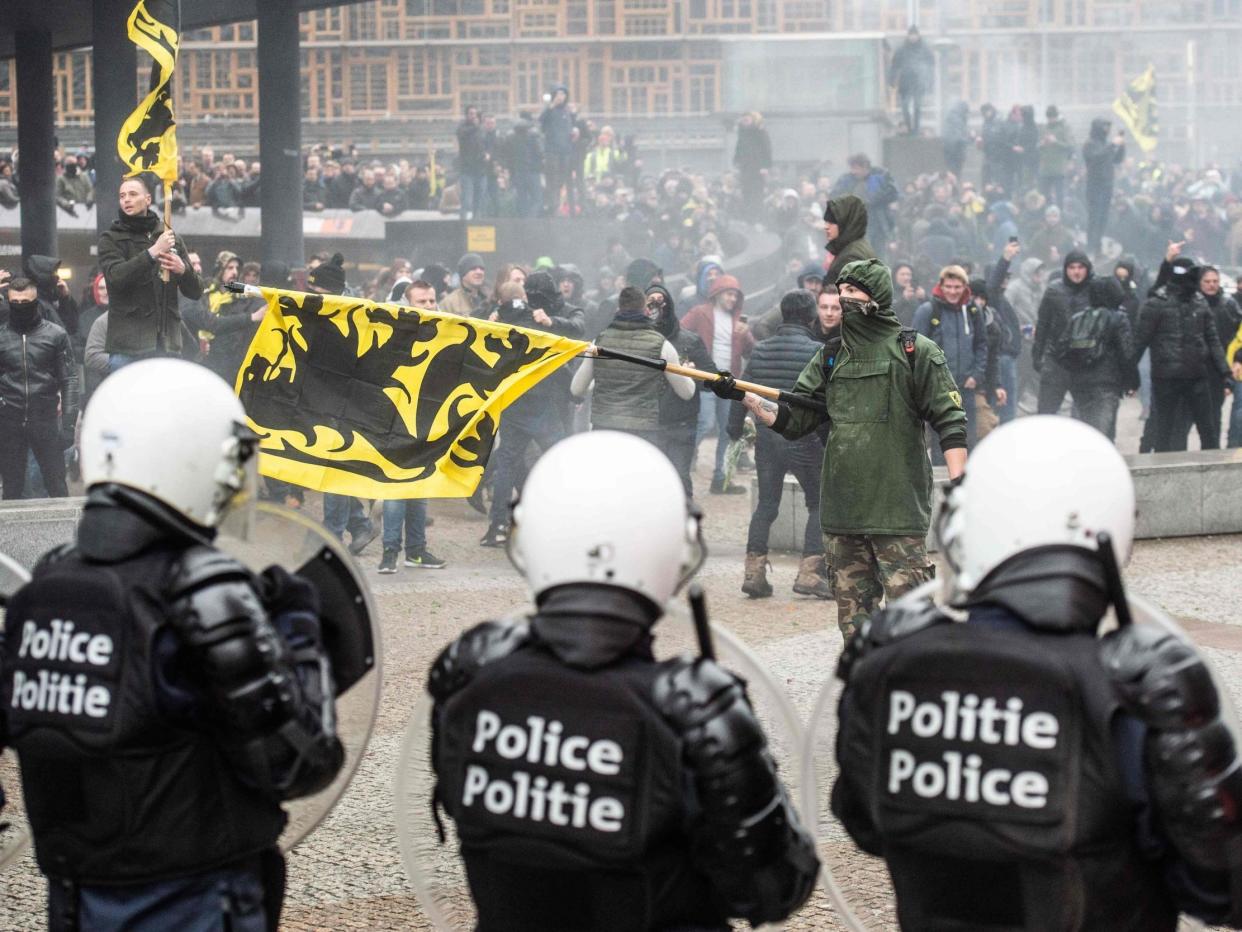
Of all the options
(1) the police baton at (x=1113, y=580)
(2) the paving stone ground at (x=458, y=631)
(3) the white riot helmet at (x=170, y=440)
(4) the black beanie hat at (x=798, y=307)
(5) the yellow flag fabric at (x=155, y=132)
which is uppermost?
(5) the yellow flag fabric at (x=155, y=132)

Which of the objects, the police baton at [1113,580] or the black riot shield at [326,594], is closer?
the police baton at [1113,580]

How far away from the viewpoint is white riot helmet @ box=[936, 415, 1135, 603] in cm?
265

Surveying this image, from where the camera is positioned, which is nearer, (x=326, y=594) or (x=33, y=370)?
(x=326, y=594)

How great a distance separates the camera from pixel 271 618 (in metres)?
2.96

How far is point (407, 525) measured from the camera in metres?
9.82

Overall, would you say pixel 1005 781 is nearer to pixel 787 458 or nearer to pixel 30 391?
pixel 787 458

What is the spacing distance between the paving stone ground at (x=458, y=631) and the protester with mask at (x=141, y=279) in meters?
1.59

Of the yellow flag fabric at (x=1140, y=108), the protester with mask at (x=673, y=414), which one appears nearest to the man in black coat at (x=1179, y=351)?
the protester with mask at (x=673, y=414)

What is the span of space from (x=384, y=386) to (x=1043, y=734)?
438 cm

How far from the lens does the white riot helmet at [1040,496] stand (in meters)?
2.65

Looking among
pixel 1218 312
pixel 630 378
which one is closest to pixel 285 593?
pixel 630 378

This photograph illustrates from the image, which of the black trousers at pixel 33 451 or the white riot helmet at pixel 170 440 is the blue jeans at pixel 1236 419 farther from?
the white riot helmet at pixel 170 440

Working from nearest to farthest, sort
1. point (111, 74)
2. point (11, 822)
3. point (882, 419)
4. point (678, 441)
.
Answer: point (11, 822) < point (882, 419) < point (678, 441) < point (111, 74)

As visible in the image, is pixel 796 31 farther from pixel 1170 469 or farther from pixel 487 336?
pixel 487 336
